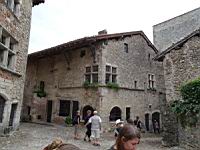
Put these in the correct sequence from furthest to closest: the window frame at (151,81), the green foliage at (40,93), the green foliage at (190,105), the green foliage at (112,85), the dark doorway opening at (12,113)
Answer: the green foliage at (40,93)
the window frame at (151,81)
the green foliage at (112,85)
the dark doorway opening at (12,113)
the green foliage at (190,105)

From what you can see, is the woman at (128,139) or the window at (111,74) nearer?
the woman at (128,139)

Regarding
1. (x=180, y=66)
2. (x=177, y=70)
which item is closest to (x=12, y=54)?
(x=177, y=70)

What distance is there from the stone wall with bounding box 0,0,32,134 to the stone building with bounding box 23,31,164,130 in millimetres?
4845

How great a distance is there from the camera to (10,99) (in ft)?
33.5

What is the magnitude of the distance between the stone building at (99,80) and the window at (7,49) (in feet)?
19.8

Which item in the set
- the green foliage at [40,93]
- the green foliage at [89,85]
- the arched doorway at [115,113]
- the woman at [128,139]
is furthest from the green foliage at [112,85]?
the woman at [128,139]

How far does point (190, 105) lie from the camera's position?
31.6ft

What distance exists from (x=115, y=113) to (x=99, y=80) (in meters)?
2.80

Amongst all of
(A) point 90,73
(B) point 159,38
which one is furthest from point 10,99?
(B) point 159,38

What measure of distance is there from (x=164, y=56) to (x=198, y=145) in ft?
18.0

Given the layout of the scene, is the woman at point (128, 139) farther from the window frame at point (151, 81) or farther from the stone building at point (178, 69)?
the window frame at point (151, 81)

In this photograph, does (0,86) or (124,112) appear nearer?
(0,86)

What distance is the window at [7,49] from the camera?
31.3 feet

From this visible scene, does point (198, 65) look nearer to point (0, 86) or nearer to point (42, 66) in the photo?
point (0, 86)
